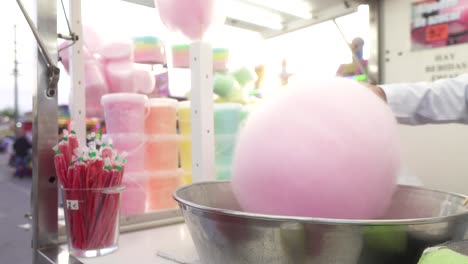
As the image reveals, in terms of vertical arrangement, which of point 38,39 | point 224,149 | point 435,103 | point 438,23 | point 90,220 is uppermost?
point 438,23

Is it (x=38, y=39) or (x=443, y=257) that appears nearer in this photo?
(x=443, y=257)

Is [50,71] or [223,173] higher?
[50,71]

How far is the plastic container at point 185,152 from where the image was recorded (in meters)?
0.90

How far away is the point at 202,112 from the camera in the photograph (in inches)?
25.9

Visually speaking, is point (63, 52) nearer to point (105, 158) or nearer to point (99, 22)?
point (99, 22)

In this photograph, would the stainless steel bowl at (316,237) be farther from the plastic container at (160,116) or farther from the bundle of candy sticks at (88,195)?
the plastic container at (160,116)

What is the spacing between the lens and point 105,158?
620mm

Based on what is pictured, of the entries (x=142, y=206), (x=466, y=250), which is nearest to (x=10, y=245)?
(x=142, y=206)

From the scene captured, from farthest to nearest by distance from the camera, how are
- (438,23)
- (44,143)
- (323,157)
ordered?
(438,23) → (44,143) → (323,157)

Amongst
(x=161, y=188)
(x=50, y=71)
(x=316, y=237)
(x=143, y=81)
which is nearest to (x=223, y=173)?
(x=161, y=188)

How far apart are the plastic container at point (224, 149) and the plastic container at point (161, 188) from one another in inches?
4.9

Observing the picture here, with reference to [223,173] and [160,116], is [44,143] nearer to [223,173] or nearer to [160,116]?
[160,116]

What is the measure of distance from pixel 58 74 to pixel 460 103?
1.02 meters

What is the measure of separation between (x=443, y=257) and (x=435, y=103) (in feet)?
2.88
